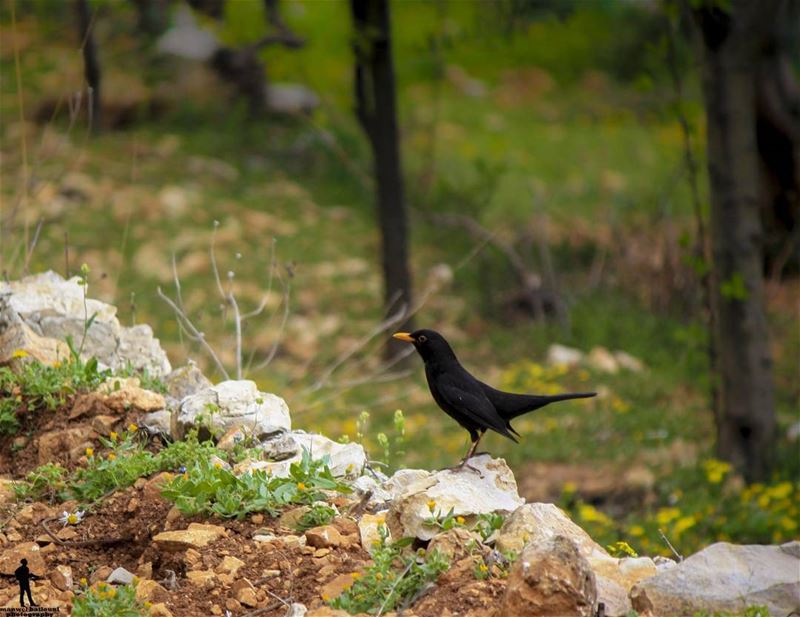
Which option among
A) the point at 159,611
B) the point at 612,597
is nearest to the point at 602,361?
the point at 612,597

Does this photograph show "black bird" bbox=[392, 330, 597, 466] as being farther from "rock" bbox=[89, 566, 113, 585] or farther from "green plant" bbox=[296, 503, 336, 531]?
"rock" bbox=[89, 566, 113, 585]

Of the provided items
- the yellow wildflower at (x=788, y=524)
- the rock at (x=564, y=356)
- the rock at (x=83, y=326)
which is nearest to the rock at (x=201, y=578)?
the rock at (x=83, y=326)

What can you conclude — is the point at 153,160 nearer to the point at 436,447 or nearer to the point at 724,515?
the point at 436,447

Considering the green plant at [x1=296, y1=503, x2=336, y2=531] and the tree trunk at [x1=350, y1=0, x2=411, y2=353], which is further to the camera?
the tree trunk at [x1=350, y1=0, x2=411, y2=353]

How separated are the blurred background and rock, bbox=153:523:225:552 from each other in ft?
2.13

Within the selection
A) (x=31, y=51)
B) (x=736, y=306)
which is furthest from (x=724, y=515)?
(x=31, y=51)

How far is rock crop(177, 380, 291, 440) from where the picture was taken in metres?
4.44

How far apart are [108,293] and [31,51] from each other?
701 centimetres

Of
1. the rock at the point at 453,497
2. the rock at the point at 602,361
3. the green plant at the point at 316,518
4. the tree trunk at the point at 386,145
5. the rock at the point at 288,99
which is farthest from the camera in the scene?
the rock at the point at 288,99

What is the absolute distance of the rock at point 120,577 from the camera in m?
3.73

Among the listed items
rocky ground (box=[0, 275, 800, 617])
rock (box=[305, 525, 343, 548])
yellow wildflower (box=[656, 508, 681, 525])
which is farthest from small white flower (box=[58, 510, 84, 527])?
yellow wildflower (box=[656, 508, 681, 525])

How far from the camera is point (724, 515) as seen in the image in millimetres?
7434

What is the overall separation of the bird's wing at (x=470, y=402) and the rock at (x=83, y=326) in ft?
4.46

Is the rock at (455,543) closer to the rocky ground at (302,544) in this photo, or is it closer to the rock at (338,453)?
the rocky ground at (302,544)
